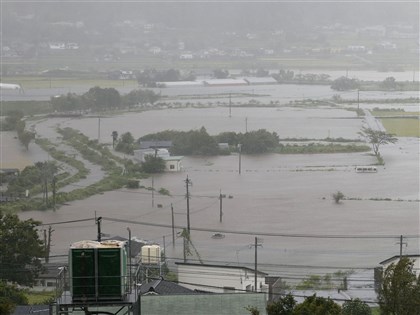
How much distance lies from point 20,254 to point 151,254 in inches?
22.4

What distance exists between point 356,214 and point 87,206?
1.70 meters

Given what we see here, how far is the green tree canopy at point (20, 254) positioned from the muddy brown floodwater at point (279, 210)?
0.73m

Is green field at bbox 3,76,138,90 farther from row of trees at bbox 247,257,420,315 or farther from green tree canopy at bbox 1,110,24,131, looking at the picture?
row of trees at bbox 247,257,420,315

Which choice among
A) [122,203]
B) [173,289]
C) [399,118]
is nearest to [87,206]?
[122,203]

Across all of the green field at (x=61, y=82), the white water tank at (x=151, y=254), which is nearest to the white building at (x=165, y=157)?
the white water tank at (x=151, y=254)

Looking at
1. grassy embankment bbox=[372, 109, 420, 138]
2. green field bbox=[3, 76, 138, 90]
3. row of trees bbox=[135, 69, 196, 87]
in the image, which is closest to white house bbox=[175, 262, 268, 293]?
grassy embankment bbox=[372, 109, 420, 138]

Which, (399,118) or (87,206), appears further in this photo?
(399,118)

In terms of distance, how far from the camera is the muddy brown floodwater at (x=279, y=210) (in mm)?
5633

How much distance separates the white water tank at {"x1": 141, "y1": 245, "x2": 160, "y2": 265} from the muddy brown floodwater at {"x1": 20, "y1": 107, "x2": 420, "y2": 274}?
289mm

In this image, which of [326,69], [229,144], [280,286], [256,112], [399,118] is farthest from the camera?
[326,69]

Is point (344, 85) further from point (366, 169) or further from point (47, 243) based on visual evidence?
point (47, 243)

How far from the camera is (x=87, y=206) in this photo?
7.26 meters

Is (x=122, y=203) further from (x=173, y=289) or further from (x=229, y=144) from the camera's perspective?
(x=173, y=289)

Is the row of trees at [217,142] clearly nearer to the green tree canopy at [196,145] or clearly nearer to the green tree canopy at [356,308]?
the green tree canopy at [196,145]
